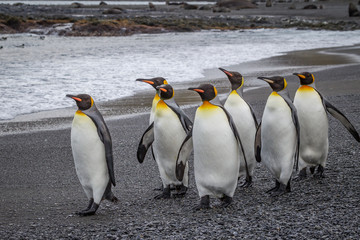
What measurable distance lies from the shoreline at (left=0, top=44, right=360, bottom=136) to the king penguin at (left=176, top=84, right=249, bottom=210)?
376 centimetres

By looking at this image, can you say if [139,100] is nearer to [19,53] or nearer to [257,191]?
[257,191]

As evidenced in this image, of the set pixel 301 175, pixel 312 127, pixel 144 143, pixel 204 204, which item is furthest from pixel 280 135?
pixel 144 143

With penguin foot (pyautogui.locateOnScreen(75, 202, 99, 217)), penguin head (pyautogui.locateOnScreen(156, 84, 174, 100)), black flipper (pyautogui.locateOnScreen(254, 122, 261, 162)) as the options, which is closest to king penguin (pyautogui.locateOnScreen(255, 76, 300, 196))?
black flipper (pyautogui.locateOnScreen(254, 122, 261, 162))

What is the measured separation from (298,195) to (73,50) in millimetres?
17579

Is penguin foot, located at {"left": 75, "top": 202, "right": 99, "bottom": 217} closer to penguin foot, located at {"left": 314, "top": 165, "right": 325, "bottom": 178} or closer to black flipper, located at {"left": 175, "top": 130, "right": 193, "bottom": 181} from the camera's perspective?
black flipper, located at {"left": 175, "top": 130, "right": 193, "bottom": 181}

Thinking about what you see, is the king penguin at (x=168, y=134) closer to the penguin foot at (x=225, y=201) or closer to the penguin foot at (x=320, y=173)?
the penguin foot at (x=225, y=201)

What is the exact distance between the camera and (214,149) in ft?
13.9

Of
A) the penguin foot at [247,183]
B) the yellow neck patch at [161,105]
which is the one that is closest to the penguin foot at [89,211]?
the yellow neck patch at [161,105]

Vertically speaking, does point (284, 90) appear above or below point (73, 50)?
above

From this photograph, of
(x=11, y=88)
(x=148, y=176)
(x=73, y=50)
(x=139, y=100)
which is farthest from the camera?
(x=73, y=50)

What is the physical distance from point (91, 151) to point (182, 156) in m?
0.81

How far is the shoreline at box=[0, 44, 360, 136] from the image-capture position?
780 cm

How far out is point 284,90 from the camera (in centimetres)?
462

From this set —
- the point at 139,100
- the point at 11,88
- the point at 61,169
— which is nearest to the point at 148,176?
the point at 61,169
